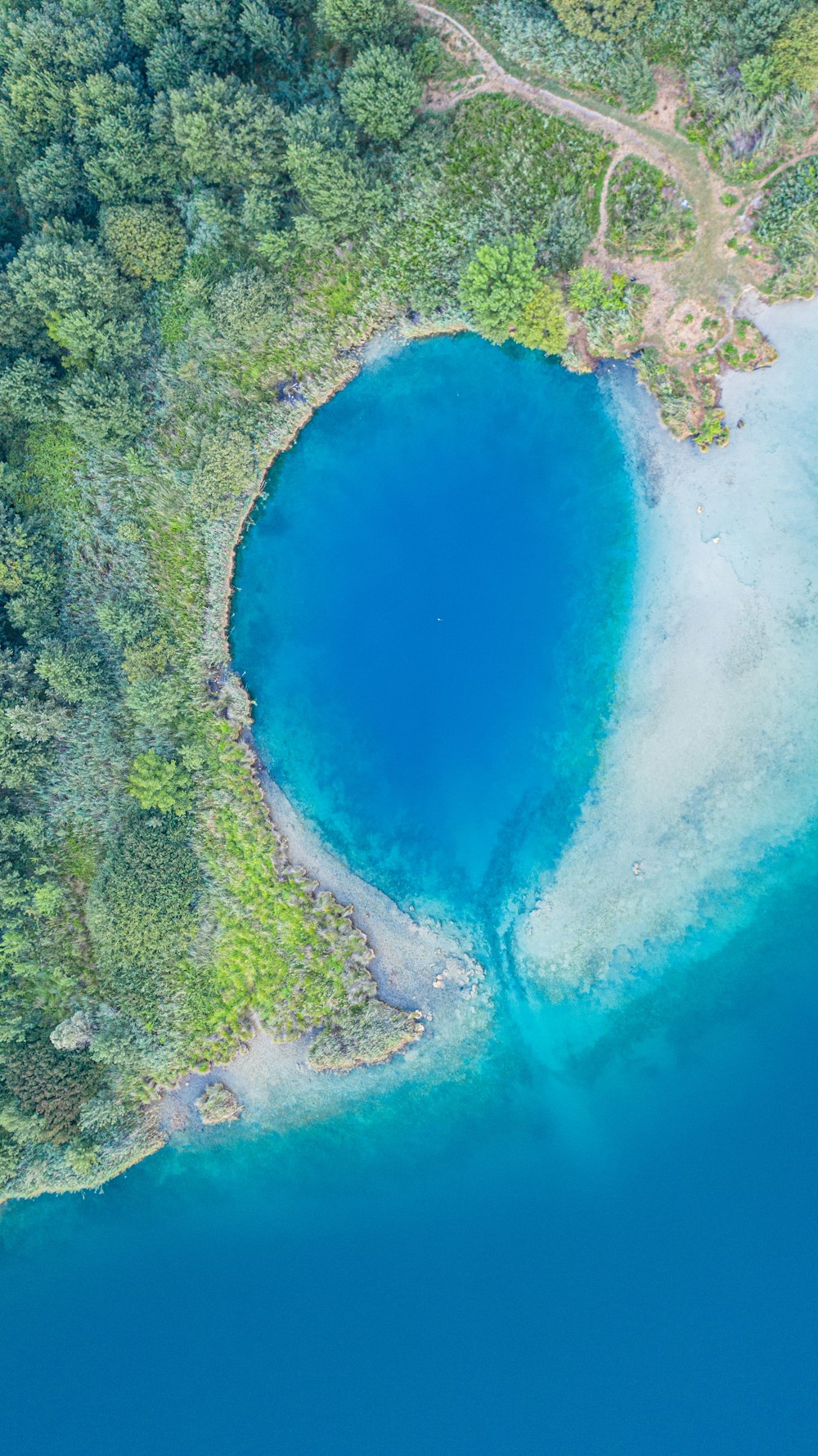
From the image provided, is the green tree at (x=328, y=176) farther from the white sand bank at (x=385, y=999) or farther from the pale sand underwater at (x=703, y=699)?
the white sand bank at (x=385, y=999)

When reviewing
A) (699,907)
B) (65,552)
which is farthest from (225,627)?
(699,907)

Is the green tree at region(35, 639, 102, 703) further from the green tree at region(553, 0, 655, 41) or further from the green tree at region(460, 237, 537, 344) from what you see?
the green tree at region(553, 0, 655, 41)

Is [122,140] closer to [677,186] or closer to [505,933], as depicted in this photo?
[677,186]

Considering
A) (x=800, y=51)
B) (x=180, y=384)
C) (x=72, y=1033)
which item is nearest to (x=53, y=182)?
(x=180, y=384)

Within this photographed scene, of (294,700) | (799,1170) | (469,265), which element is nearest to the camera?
(469,265)

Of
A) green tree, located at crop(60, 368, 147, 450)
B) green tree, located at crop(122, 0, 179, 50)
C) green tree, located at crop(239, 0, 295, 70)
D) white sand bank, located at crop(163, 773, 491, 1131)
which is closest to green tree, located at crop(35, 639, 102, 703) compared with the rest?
white sand bank, located at crop(163, 773, 491, 1131)

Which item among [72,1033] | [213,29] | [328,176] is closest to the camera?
[328,176]

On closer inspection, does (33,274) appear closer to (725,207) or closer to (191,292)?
(191,292)
